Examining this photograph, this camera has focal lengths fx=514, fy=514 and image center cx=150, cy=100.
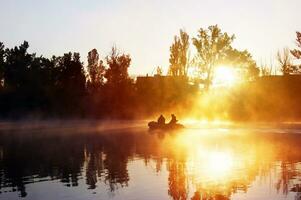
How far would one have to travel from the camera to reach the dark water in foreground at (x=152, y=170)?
20609 mm

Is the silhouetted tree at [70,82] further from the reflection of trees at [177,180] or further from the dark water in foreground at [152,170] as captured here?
the reflection of trees at [177,180]

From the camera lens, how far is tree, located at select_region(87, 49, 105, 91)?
331 feet

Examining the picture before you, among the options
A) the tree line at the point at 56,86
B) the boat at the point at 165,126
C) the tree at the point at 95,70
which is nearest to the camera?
the boat at the point at 165,126

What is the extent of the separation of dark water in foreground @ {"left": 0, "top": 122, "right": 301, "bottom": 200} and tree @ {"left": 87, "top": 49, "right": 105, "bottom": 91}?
188 feet

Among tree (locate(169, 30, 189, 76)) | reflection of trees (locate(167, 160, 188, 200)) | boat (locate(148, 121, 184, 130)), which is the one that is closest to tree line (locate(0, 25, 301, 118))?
tree (locate(169, 30, 189, 76))

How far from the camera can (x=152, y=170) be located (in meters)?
27.0

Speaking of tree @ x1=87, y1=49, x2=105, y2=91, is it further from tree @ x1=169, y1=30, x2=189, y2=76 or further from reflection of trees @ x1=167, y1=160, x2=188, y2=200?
reflection of trees @ x1=167, y1=160, x2=188, y2=200

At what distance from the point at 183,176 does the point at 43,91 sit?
63.2 m

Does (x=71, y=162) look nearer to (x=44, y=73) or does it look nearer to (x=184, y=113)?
(x=44, y=73)

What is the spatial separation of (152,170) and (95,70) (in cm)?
7984

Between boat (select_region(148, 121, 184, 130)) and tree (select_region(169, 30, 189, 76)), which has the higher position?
tree (select_region(169, 30, 189, 76))

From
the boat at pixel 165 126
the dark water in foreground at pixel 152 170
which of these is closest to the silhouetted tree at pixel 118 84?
the boat at pixel 165 126

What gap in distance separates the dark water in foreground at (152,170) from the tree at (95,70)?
2255 inches

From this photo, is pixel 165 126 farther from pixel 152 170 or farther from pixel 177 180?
pixel 177 180
